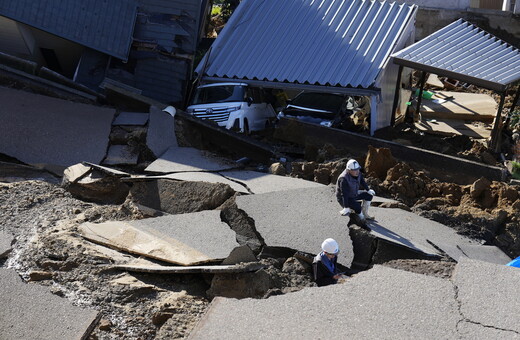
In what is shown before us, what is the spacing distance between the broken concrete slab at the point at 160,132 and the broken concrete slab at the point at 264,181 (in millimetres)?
1660

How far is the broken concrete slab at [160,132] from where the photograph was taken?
12.7m

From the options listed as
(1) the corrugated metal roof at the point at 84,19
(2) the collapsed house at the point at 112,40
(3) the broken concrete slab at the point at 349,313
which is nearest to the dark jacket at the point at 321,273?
(3) the broken concrete slab at the point at 349,313

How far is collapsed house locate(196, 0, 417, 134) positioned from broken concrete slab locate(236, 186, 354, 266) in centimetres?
560

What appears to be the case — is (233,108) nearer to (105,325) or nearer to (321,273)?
(321,273)

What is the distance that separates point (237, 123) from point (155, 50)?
352 centimetres

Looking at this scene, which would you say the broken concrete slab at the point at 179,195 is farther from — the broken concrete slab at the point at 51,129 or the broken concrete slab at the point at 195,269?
the broken concrete slab at the point at 51,129

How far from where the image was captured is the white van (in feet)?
49.8

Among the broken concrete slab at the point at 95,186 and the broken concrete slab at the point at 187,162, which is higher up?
the broken concrete slab at the point at 187,162

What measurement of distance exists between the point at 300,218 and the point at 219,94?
7229 millimetres

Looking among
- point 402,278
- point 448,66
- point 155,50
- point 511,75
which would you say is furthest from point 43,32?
point 402,278

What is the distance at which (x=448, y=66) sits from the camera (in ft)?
48.5

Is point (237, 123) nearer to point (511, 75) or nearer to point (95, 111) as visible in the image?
point (95, 111)

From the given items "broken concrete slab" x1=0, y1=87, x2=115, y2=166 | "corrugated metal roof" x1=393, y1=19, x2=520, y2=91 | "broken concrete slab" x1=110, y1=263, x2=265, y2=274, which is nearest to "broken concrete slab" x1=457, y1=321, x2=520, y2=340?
"broken concrete slab" x1=110, y1=263, x2=265, y2=274

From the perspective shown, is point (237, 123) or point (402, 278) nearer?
point (402, 278)
